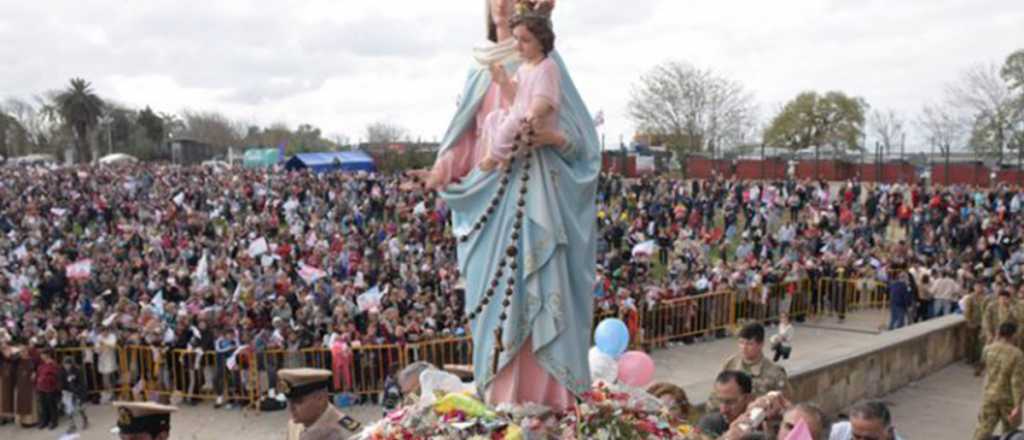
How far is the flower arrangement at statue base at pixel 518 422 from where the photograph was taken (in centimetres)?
396

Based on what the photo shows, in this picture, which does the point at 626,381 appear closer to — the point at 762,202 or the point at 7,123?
the point at 762,202

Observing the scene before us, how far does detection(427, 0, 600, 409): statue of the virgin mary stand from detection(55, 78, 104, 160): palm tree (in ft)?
256

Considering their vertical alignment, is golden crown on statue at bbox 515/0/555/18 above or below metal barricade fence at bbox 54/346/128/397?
above

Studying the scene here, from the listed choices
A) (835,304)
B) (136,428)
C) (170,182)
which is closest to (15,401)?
(136,428)

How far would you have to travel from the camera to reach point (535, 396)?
4.28m

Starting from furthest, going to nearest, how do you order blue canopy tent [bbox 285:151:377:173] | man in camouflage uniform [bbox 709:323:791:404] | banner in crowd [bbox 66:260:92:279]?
blue canopy tent [bbox 285:151:377:173]
banner in crowd [bbox 66:260:92:279]
man in camouflage uniform [bbox 709:323:791:404]

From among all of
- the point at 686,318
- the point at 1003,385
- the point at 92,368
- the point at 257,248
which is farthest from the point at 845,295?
the point at 92,368

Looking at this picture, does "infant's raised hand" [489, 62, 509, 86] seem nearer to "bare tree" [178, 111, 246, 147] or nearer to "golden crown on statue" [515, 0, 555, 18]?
"golden crown on statue" [515, 0, 555, 18]

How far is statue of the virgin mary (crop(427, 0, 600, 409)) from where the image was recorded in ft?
13.7

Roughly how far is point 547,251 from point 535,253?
0.20ft

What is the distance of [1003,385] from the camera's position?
8195 millimetres

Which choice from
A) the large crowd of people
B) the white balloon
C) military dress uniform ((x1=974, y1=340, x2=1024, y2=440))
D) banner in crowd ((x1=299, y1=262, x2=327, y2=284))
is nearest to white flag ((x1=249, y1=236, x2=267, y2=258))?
the large crowd of people

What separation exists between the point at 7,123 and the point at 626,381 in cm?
9697

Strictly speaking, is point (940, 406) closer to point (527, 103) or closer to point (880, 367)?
point (880, 367)
